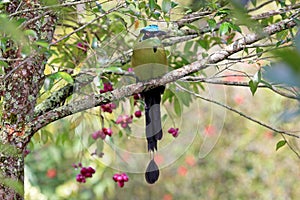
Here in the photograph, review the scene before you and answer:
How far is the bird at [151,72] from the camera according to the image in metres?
1.50

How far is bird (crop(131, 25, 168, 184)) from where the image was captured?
4.93ft

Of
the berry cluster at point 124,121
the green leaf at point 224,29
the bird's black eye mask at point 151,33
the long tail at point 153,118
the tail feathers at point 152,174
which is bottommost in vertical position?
the tail feathers at point 152,174

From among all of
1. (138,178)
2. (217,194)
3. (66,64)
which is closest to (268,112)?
(217,194)

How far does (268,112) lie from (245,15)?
395cm

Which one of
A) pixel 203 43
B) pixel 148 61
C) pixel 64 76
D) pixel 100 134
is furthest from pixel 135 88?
pixel 100 134

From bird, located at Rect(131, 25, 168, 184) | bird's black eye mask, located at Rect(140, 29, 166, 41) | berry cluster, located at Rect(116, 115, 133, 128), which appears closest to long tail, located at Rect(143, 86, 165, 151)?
bird, located at Rect(131, 25, 168, 184)

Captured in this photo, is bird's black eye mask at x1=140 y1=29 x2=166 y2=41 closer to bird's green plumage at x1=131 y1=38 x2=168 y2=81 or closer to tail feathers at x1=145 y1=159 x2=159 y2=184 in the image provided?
bird's green plumage at x1=131 y1=38 x2=168 y2=81

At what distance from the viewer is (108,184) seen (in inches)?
144

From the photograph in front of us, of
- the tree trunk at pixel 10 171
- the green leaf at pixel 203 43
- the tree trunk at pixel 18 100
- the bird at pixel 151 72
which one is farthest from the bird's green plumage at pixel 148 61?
the tree trunk at pixel 10 171

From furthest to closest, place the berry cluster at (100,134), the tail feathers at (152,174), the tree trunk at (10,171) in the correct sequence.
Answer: the berry cluster at (100,134) < the tail feathers at (152,174) < the tree trunk at (10,171)

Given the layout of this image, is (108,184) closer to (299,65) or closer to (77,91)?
(77,91)

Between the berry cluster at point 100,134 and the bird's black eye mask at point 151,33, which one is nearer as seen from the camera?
the bird's black eye mask at point 151,33

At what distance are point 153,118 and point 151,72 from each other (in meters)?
0.14

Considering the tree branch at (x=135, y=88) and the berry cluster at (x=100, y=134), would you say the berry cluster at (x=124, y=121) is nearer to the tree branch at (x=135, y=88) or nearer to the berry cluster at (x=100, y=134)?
the berry cluster at (x=100, y=134)
